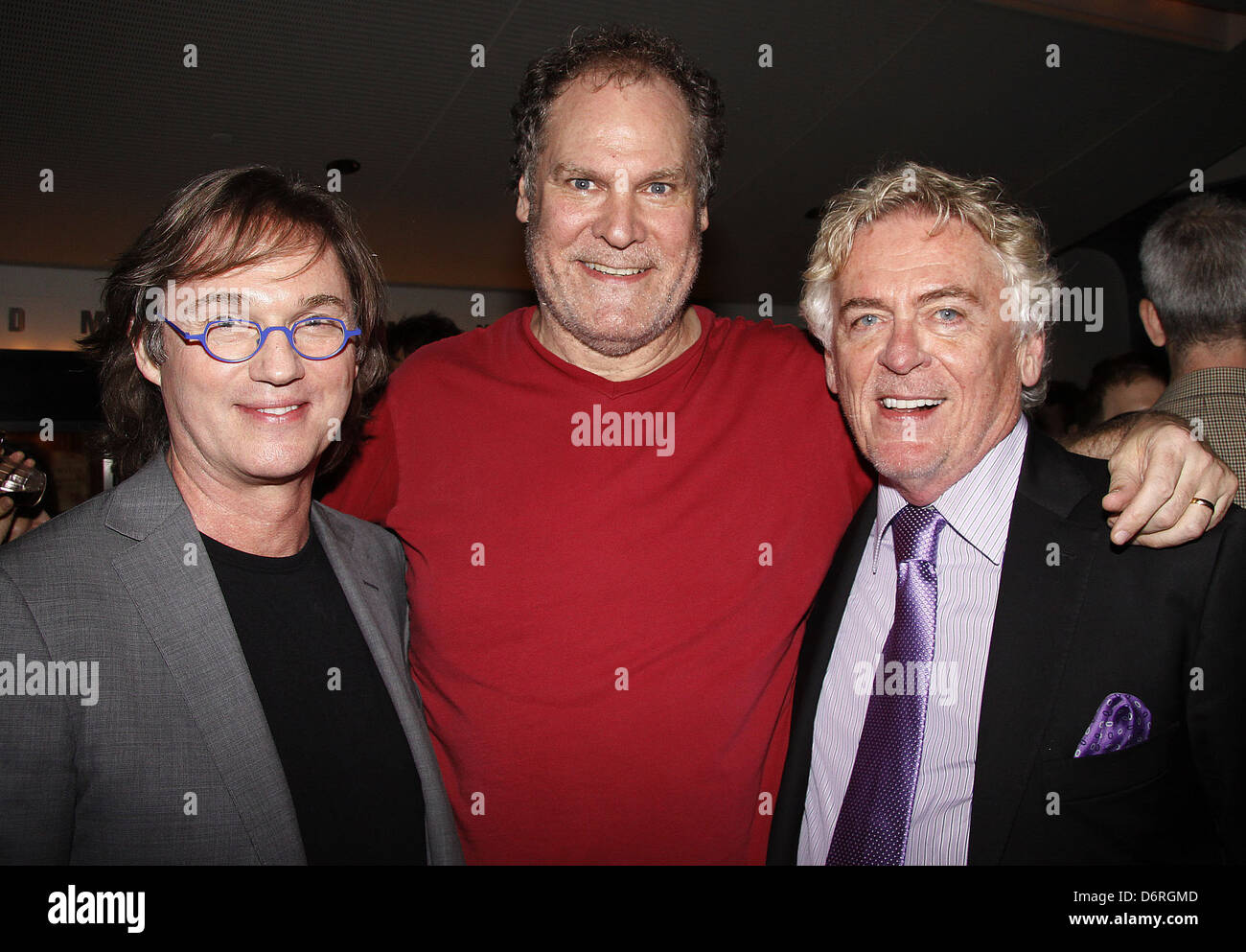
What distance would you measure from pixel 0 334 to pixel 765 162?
626 cm

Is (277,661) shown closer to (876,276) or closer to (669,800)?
(669,800)

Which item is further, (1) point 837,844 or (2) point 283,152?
(2) point 283,152

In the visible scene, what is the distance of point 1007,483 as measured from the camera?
160cm

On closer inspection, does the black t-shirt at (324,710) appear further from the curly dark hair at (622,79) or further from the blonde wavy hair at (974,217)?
the blonde wavy hair at (974,217)

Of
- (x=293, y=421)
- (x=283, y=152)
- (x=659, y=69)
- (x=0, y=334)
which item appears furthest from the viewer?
(x=0, y=334)

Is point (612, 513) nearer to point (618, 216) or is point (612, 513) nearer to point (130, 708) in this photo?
point (618, 216)

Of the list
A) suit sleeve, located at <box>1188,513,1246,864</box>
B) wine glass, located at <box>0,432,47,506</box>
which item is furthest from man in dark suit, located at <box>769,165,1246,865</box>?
wine glass, located at <box>0,432,47,506</box>

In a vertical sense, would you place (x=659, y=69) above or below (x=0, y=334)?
below

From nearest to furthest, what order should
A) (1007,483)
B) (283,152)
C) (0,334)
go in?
(1007,483) → (283,152) → (0,334)

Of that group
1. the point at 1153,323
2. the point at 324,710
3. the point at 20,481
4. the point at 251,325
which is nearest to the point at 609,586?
the point at 324,710

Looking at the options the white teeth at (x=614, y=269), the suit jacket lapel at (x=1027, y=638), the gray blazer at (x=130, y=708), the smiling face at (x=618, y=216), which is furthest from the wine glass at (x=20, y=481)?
the suit jacket lapel at (x=1027, y=638)

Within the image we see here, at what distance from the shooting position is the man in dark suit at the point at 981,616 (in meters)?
1.37

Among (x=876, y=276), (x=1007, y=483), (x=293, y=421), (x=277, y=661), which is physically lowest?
(x=277, y=661)
